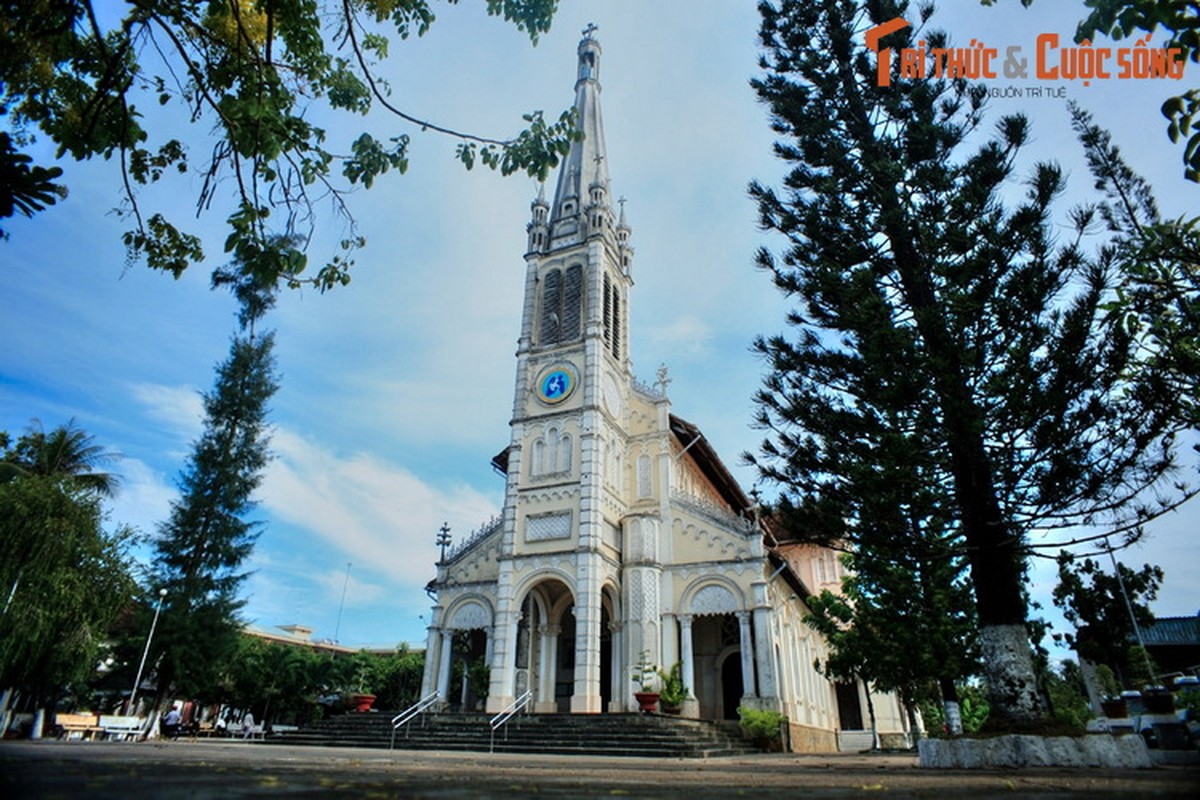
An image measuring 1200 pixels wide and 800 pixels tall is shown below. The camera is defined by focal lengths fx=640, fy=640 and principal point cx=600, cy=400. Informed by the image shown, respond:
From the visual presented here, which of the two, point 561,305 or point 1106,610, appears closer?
point 1106,610

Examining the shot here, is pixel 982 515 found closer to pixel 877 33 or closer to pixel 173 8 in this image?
pixel 877 33

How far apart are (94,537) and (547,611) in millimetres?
14762

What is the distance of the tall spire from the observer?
29250 mm

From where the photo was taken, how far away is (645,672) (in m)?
20.3

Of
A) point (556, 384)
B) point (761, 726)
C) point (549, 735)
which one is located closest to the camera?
point (549, 735)

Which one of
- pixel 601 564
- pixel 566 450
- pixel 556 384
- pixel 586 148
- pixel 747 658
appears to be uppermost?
pixel 586 148

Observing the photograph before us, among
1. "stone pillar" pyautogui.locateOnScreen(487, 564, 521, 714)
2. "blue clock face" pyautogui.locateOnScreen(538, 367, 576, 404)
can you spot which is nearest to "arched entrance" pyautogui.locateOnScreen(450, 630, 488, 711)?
"stone pillar" pyautogui.locateOnScreen(487, 564, 521, 714)

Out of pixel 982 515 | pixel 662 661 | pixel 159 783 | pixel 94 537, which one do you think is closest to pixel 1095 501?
pixel 982 515

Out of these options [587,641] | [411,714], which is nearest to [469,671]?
[411,714]

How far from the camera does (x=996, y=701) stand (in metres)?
7.79

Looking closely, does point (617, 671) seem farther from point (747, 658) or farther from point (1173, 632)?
point (1173, 632)

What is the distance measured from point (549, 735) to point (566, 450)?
10.2 meters

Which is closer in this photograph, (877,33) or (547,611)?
(877,33)

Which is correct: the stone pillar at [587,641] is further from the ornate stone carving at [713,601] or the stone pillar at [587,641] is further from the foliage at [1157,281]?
the foliage at [1157,281]
